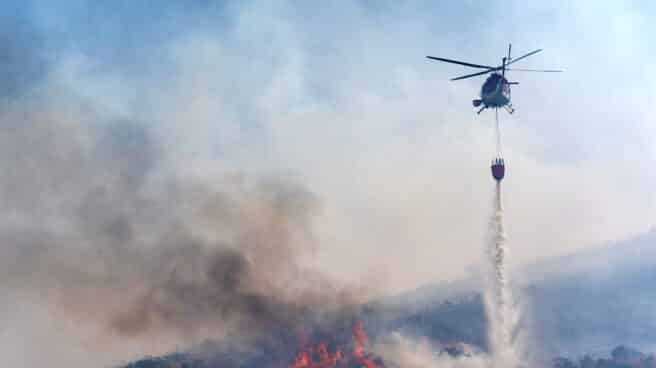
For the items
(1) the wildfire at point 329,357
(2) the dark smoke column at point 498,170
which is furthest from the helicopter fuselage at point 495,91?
(1) the wildfire at point 329,357

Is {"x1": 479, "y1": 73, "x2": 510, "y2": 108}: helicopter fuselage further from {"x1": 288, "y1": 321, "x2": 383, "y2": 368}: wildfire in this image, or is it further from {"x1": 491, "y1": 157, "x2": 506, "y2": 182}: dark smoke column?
{"x1": 288, "y1": 321, "x2": 383, "y2": 368}: wildfire

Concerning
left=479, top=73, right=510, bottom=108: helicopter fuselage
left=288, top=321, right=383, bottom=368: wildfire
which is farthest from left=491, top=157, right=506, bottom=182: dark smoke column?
left=288, top=321, right=383, bottom=368: wildfire

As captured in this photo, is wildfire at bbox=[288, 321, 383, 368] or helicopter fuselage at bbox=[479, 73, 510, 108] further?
wildfire at bbox=[288, 321, 383, 368]

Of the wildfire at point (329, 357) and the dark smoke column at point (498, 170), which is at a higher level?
the dark smoke column at point (498, 170)

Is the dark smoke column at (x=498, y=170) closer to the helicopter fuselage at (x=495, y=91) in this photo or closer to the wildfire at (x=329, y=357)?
the helicopter fuselage at (x=495, y=91)

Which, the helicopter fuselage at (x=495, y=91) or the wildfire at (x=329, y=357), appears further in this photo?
the wildfire at (x=329, y=357)
